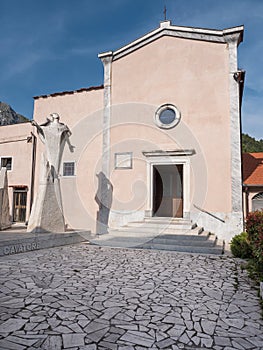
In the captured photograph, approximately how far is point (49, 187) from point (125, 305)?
251 inches

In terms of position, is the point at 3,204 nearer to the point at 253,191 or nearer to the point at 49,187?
the point at 49,187

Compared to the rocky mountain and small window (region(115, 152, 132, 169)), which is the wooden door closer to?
small window (region(115, 152, 132, 169))

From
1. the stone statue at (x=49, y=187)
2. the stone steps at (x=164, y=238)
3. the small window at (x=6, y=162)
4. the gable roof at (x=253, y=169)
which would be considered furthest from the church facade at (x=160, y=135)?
the small window at (x=6, y=162)

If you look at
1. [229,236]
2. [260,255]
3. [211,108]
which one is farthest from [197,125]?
[260,255]

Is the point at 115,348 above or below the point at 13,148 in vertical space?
below

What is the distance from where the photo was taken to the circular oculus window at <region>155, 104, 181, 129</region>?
40.1 feet

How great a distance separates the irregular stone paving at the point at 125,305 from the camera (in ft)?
10.2

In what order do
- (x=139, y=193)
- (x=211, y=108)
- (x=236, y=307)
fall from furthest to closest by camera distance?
(x=139, y=193) → (x=211, y=108) → (x=236, y=307)

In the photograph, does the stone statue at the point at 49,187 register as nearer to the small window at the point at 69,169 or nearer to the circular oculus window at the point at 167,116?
the small window at the point at 69,169

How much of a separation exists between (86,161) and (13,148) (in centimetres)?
542

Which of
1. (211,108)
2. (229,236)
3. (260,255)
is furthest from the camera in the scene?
(211,108)

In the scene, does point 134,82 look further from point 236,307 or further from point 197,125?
point 236,307

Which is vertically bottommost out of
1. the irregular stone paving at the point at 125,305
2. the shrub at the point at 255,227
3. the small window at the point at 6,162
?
the irregular stone paving at the point at 125,305

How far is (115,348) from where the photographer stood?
9.54 feet
